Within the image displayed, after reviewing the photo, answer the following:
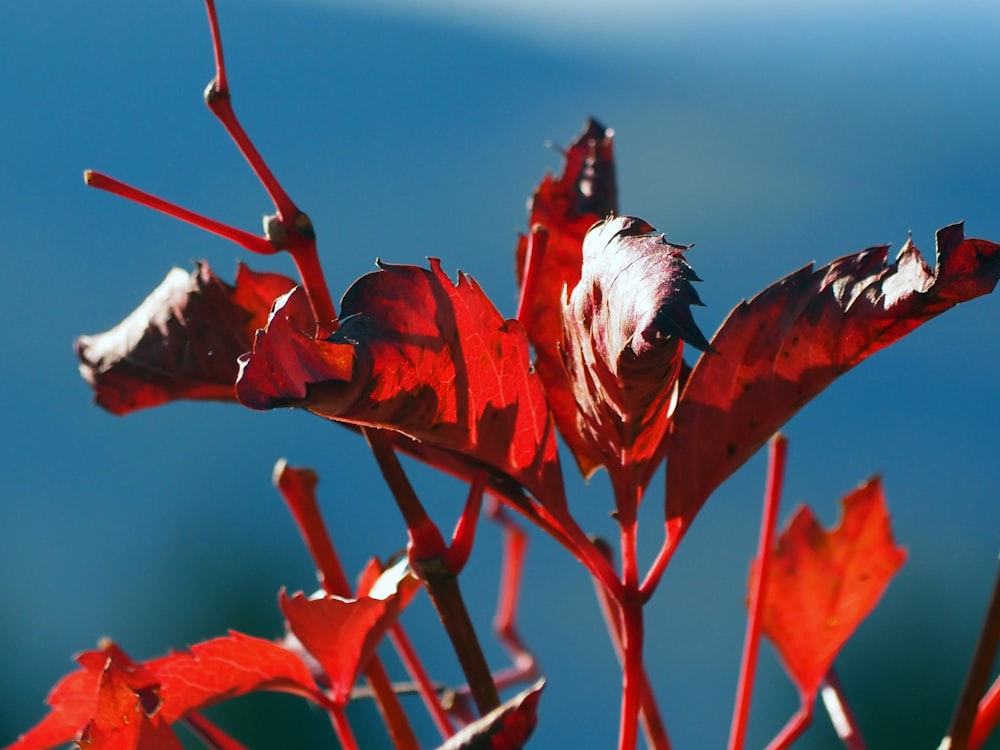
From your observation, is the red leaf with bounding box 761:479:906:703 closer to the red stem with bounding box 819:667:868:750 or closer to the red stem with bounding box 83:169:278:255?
the red stem with bounding box 819:667:868:750

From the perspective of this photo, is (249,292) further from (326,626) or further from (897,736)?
(897,736)

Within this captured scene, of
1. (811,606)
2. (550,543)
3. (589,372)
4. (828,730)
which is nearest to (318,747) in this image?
(550,543)

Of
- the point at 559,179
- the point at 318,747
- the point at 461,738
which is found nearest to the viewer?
the point at 461,738

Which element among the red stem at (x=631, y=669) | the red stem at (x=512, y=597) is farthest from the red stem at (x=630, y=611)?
the red stem at (x=512, y=597)

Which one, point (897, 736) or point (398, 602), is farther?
point (897, 736)

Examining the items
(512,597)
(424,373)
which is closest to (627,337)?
(424,373)

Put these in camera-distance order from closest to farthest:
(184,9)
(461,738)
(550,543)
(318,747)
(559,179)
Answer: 1. (461,738)
2. (559,179)
3. (318,747)
4. (550,543)
5. (184,9)

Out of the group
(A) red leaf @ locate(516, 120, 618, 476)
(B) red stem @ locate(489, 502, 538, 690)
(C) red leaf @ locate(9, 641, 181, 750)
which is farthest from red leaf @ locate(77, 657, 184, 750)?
(B) red stem @ locate(489, 502, 538, 690)
